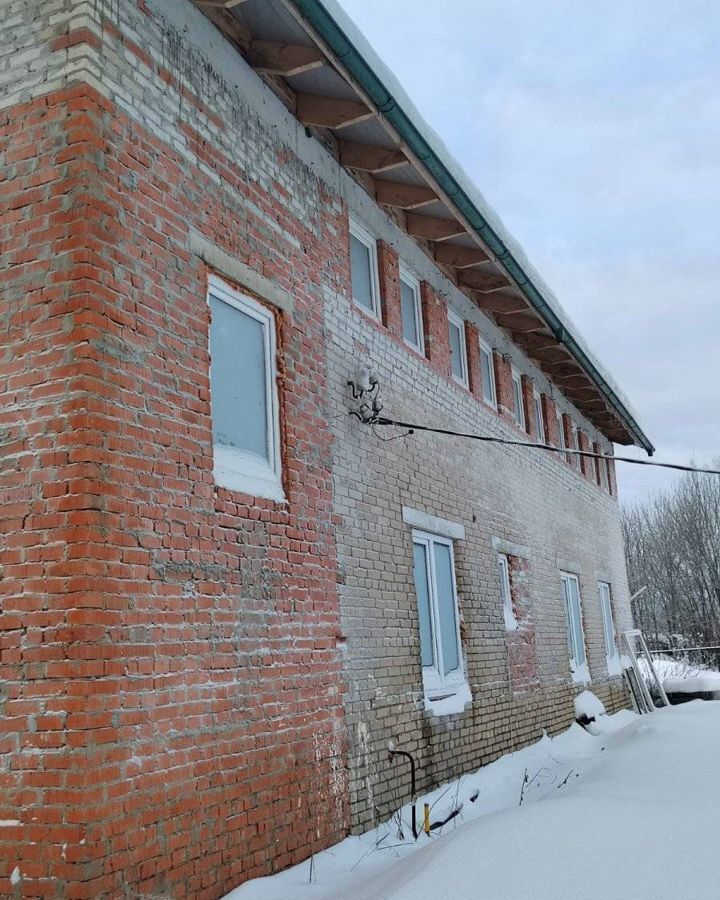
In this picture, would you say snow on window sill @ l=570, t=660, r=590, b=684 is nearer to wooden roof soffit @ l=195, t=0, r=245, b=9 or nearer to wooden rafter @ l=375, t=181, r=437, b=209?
wooden rafter @ l=375, t=181, r=437, b=209

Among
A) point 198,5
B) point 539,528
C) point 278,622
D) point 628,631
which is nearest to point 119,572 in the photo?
point 278,622

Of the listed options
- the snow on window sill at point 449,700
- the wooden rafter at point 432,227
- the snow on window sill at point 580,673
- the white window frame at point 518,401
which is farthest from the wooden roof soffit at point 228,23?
the snow on window sill at point 580,673

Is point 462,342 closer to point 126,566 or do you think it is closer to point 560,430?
point 560,430

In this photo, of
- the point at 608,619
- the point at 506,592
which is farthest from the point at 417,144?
the point at 608,619

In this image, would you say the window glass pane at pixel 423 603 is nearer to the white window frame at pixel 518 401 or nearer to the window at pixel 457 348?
the window at pixel 457 348

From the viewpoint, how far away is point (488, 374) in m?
11.9

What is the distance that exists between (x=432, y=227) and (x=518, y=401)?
4513 millimetres

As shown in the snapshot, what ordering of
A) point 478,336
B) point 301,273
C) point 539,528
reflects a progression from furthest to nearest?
point 539,528, point 478,336, point 301,273

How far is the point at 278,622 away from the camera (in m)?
5.75

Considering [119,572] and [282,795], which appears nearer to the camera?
[119,572]

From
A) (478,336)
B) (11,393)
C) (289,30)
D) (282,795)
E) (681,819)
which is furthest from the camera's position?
(478,336)

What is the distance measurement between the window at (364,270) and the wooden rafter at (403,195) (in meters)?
0.42

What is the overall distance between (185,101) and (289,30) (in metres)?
1.26

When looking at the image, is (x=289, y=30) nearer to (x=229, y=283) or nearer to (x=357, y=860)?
(x=229, y=283)
